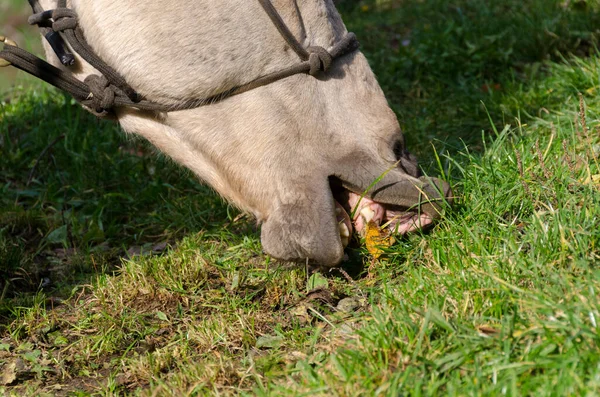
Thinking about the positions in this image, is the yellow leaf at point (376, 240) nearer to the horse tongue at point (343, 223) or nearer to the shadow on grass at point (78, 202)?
the horse tongue at point (343, 223)

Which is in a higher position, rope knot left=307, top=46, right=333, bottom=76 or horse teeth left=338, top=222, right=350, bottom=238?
rope knot left=307, top=46, right=333, bottom=76

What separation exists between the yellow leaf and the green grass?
81 mm

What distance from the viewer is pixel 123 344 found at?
8.43ft

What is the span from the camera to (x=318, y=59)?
232 cm

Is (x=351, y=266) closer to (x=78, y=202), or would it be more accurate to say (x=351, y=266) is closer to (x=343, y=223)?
(x=343, y=223)

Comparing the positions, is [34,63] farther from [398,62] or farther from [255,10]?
[398,62]

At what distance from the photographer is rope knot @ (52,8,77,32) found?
2.41 meters

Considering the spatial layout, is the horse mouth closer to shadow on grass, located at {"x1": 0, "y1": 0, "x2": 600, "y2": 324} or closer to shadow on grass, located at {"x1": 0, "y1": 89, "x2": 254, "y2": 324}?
shadow on grass, located at {"x1": 0, "y1": 0, "x2": 600, "y2": 324}

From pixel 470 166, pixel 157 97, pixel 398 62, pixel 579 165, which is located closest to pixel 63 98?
pixel 398 62

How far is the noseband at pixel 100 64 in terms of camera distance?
233 cm

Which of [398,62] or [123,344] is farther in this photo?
[398,62]

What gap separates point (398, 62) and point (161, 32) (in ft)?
8.19

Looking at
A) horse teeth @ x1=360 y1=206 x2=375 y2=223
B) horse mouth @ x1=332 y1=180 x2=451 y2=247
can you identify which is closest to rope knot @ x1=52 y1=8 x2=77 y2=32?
horse mouth @ x1=332 y1=180 x2=451 y2=247

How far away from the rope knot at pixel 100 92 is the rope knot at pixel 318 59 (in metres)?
0.64
